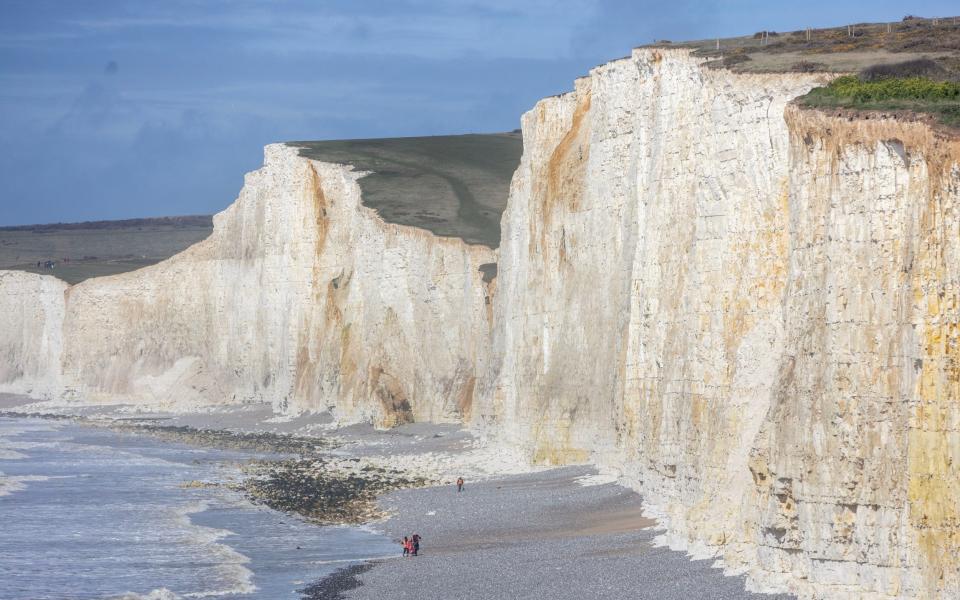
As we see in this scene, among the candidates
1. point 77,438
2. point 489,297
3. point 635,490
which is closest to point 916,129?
point 635,490

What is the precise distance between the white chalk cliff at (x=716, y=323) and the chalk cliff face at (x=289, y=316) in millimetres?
179

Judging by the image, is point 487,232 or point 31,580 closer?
point 31,580

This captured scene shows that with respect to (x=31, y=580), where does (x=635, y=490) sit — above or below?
above

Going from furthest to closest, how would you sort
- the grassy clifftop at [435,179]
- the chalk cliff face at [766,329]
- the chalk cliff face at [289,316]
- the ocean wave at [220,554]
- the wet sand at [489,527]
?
1. the grassy clifftop at [435,179]
2. the chalk cliff face at [289,316]
3. the ocean wave at [220,554]
4. the wet sand at [489,527]
5. the chalk cliff face at [766,329]

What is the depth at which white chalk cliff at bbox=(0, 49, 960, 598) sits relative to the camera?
16.8 m

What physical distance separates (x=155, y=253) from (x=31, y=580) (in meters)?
121

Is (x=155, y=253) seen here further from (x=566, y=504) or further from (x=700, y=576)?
(x=700, y=576)

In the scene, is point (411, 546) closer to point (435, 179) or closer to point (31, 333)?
point (435, 179)

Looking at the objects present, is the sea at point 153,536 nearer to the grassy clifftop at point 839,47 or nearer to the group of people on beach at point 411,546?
the group of people on beach at point 411,546

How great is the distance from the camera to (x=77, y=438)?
58375 millimetres

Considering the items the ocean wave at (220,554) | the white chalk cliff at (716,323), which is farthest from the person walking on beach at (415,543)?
the white chalk cliff at (716,323)

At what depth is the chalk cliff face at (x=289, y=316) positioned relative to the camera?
53438mm

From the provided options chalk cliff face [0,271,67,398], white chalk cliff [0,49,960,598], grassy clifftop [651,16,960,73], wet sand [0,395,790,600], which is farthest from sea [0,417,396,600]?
chalk cliff face [0,271,67,398]

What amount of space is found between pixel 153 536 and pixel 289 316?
1265 inches
